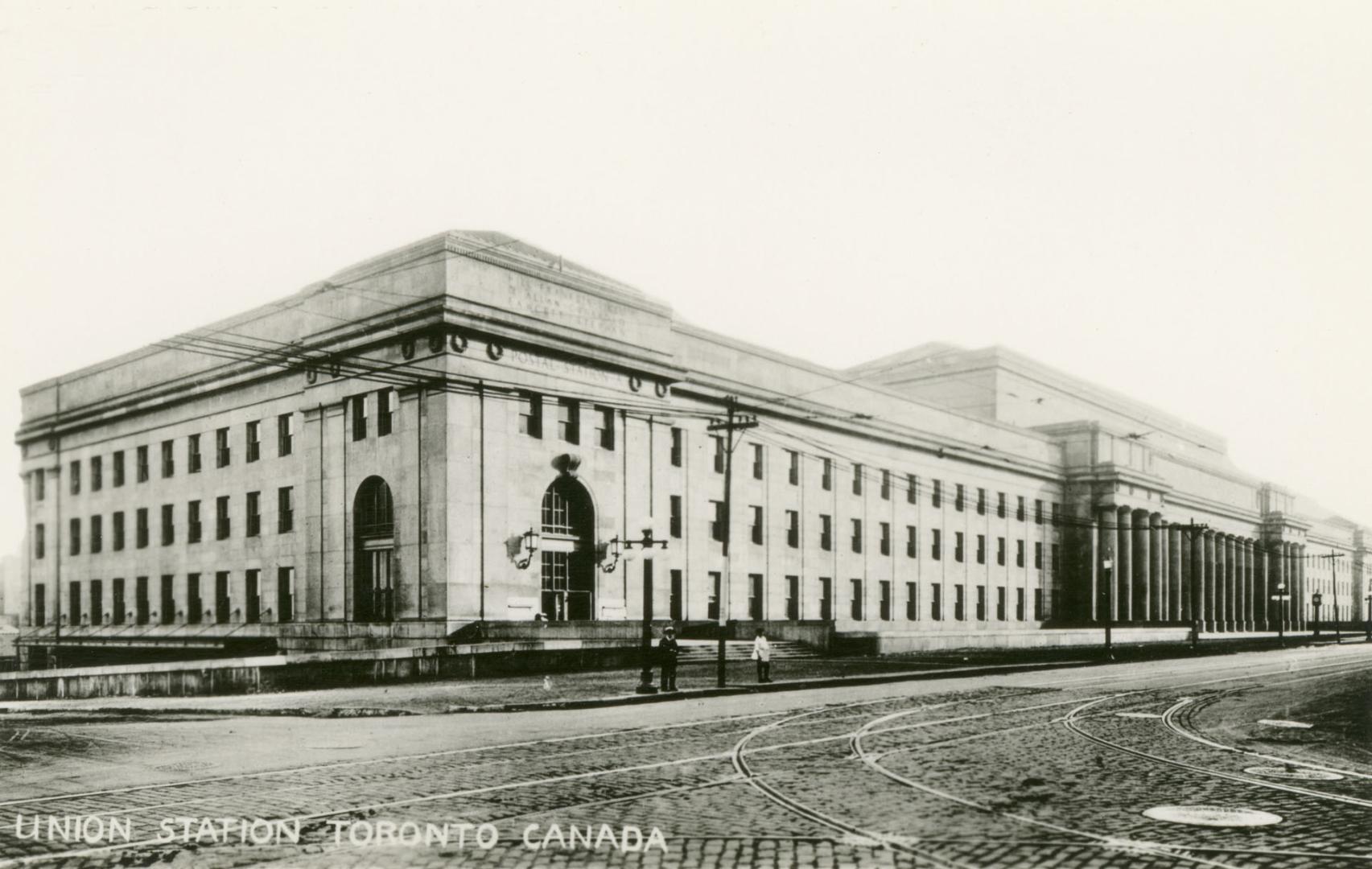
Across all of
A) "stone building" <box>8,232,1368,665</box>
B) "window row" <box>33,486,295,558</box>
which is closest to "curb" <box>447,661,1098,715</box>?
"stone building" <box>8,232,1368,665</box>

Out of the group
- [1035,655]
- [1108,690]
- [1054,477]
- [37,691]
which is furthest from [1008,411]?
[37,691]

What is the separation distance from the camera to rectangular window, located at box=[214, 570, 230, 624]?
4925cm

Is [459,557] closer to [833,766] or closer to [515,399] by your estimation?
[515,399]

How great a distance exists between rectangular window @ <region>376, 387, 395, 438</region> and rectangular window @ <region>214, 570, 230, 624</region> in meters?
12.9

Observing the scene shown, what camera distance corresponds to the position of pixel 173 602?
52.2m

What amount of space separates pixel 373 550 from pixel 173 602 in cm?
1540

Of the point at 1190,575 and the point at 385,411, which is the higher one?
the point at 385,411

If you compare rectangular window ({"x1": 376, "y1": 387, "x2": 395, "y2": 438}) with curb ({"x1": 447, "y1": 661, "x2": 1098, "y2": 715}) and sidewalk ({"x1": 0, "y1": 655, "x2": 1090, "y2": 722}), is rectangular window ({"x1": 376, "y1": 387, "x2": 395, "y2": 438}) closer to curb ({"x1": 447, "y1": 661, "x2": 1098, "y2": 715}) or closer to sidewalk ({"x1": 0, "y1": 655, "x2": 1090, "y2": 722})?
sidewalk ({"x1": 0, "y1": 655, "x2": 1090, "y2": 722})

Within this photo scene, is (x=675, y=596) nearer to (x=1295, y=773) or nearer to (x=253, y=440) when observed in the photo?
(x=253, y=440)

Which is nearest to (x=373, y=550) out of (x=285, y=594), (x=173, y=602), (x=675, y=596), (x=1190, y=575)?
(x=285, y=594)

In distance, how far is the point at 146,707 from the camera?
2258 cm

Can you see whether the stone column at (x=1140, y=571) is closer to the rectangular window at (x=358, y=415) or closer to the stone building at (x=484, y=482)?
the stone building at (x=484, y=482)

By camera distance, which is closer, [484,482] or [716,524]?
[484,482]

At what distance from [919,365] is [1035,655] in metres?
47.7
